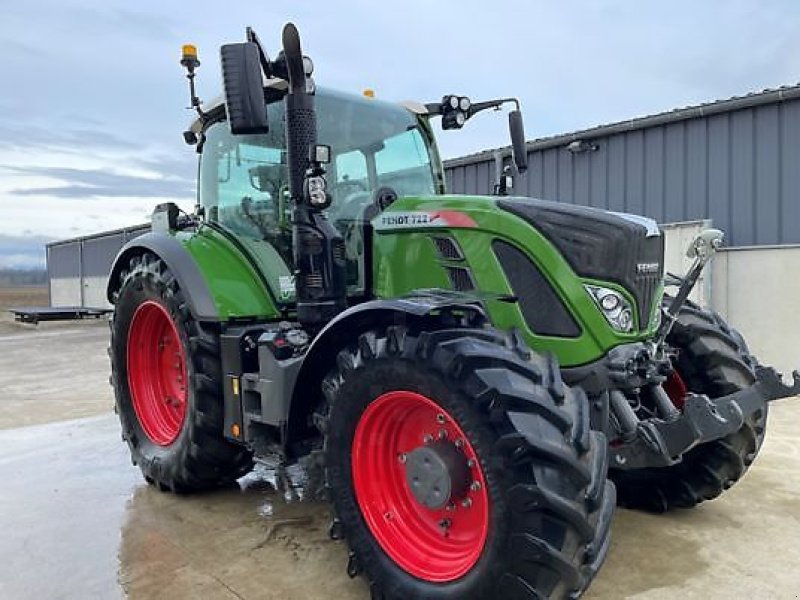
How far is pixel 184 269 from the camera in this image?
157 inches

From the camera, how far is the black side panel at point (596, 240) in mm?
2969

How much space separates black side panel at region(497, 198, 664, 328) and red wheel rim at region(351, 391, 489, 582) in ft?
2.94

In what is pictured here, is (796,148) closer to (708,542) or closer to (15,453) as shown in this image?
(708,542)

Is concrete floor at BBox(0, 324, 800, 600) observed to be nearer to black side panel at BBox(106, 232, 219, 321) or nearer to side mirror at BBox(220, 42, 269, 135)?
black side panel at BBox(106, 232, 219, 321)

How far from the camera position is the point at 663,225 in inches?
327

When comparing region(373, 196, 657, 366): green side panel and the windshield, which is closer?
region(373, 196, 657, 366): green side panel

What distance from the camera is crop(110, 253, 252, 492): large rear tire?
3.90 meters

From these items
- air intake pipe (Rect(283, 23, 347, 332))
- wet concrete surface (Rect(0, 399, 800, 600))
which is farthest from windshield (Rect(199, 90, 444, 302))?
wet concrete surface (Rect(0, 399, 800, 600))

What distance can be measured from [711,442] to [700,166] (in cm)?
533

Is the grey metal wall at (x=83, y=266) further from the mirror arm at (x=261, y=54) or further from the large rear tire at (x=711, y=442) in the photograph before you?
the large rear tire at (x=711, y=442)

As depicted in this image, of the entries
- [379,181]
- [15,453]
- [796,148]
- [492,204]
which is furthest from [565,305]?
[796,148]

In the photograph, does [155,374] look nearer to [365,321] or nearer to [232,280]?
[232,280]

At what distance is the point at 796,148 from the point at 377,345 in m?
6.35

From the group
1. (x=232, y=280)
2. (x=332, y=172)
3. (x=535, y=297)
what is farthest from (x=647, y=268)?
(x=232, y=280)
